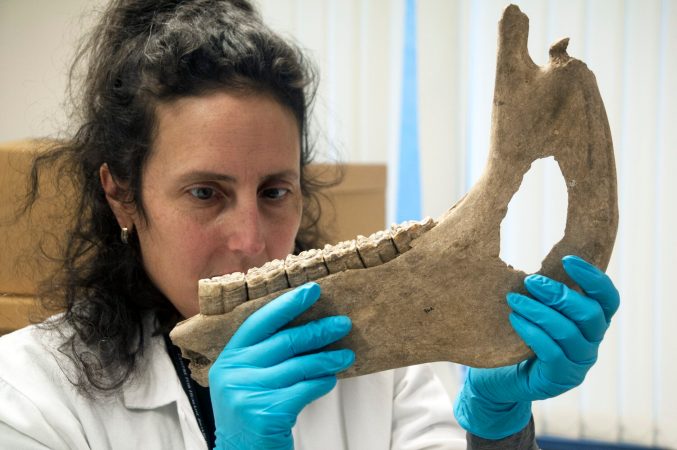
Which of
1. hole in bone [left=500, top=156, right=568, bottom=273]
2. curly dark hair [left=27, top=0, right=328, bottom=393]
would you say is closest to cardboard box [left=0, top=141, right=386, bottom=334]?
curly dark hair [left=27, top=0, right=328, bottom=393]

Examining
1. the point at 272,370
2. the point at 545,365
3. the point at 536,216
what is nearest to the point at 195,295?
the point at 272,370

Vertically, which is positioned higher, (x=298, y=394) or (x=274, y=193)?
(x=274, y=193)

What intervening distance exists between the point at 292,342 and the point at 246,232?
24cm

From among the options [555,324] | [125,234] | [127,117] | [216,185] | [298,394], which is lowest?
[298,394]

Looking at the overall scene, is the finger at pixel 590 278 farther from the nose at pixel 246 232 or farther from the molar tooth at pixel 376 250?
the nose at pixel 246 232

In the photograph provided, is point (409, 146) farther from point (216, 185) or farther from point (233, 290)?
point (233, 290)

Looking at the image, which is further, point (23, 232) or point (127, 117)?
point (23, 232)

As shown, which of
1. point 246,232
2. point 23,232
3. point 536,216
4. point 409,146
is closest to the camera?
point 246,232

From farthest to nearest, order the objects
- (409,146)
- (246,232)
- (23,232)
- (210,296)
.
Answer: (409,146) < (23,232) < (246,232) < (210,296)

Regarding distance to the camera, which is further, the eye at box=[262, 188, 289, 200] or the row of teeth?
the eye at box=[262, 188, 289, 200]

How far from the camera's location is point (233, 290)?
108 centimetres

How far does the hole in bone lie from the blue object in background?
0.43m

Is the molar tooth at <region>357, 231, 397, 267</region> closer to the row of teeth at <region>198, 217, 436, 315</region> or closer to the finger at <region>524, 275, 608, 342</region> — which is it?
the row of teeth at <region>198, 217, 436, 315</region>

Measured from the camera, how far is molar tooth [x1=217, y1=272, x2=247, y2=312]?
1.07 metres
